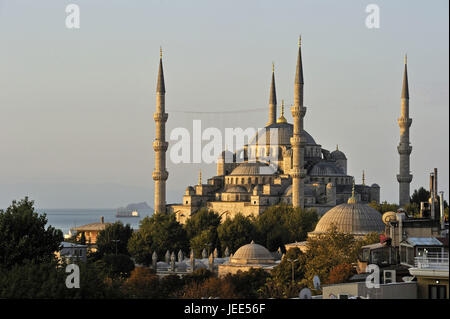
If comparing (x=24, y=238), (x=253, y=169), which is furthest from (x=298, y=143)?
(x=24, y=238)

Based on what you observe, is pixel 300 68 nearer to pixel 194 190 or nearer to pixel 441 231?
pixel 194 190

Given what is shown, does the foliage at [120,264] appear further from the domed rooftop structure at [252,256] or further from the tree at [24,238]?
the tree at [24,238]

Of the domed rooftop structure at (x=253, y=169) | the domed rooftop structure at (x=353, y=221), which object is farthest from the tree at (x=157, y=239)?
the domed rooftop structure at (x=253, y=169)

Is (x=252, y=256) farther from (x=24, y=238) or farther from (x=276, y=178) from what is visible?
(x=276, y=178)

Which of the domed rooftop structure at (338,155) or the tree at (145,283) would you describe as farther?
the domed rooftop structure at (338,155)

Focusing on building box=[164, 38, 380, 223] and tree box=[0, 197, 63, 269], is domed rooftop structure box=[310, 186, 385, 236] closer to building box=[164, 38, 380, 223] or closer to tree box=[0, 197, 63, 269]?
building box=[164, 38, 380, 223]
